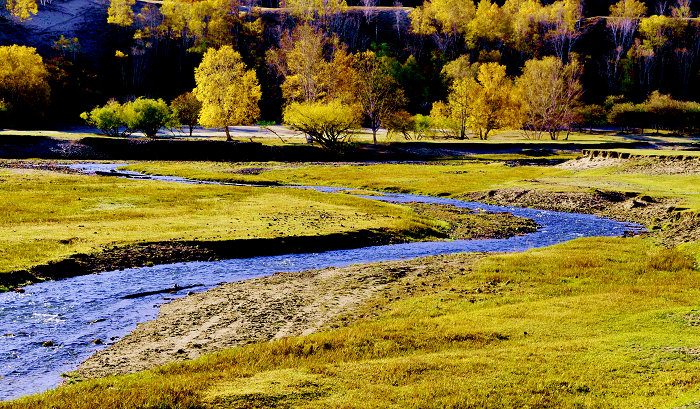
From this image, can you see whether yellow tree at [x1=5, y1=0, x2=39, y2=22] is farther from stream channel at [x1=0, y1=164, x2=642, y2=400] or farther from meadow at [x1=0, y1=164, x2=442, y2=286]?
stream channel at [x1=0, y1=164, x2=642, y2=400]

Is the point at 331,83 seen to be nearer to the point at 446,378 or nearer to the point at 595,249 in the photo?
the point at 595,249

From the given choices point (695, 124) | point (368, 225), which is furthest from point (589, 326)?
point (695, 124)

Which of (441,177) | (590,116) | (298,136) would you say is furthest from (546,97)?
(441,177)

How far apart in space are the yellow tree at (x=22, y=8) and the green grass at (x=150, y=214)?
14620 cm

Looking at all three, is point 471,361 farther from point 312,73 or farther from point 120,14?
point 120,14

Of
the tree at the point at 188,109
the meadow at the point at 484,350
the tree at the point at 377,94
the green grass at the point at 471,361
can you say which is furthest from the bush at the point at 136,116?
the green grass at the point at 471,361

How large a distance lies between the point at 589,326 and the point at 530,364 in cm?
464

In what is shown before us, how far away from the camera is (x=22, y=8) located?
17862 cm

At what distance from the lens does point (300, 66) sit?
370ft

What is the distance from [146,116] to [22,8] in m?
110

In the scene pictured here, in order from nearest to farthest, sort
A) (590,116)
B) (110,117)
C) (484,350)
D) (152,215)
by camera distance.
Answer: (484,350) → (152,215) → (110,117) → (590,116)

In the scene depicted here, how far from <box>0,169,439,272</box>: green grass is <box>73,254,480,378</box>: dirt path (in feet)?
31.4

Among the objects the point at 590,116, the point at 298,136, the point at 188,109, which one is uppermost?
the point at 590,116

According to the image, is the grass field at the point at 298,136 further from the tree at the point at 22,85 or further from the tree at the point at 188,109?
the tree at the point at 22,85
